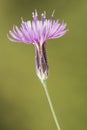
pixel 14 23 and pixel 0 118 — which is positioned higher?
pixel 14 23

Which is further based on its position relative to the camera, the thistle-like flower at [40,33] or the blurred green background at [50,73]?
the blurred green background at [50,73]

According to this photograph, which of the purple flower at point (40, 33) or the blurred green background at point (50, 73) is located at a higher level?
the blurred green background at point (50, 73)

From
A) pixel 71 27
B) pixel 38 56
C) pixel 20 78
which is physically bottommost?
pixel 38 56

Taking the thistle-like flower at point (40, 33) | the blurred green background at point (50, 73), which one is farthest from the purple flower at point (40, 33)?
the blurred green background at point (50, 73)

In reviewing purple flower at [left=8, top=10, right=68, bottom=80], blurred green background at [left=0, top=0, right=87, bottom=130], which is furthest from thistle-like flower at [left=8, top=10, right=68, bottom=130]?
blurred green background at [left=0, top=0, right=87, bottom=130]

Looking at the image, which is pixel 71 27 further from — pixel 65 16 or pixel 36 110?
pixel 36 110

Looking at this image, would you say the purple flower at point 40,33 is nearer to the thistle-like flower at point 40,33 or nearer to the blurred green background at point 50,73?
the thistle-like flower at point 40,33

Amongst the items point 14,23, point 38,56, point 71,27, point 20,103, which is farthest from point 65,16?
point 38,56

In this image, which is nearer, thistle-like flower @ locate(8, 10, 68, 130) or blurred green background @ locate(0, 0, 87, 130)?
thistle-like flower @ locate(8, 10, 68, 130)

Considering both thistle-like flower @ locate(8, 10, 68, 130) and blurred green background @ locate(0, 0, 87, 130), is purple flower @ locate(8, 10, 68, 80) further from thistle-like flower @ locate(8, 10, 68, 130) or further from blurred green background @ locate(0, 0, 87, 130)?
blurred green background @ locate(0, 0, 87, 130)
